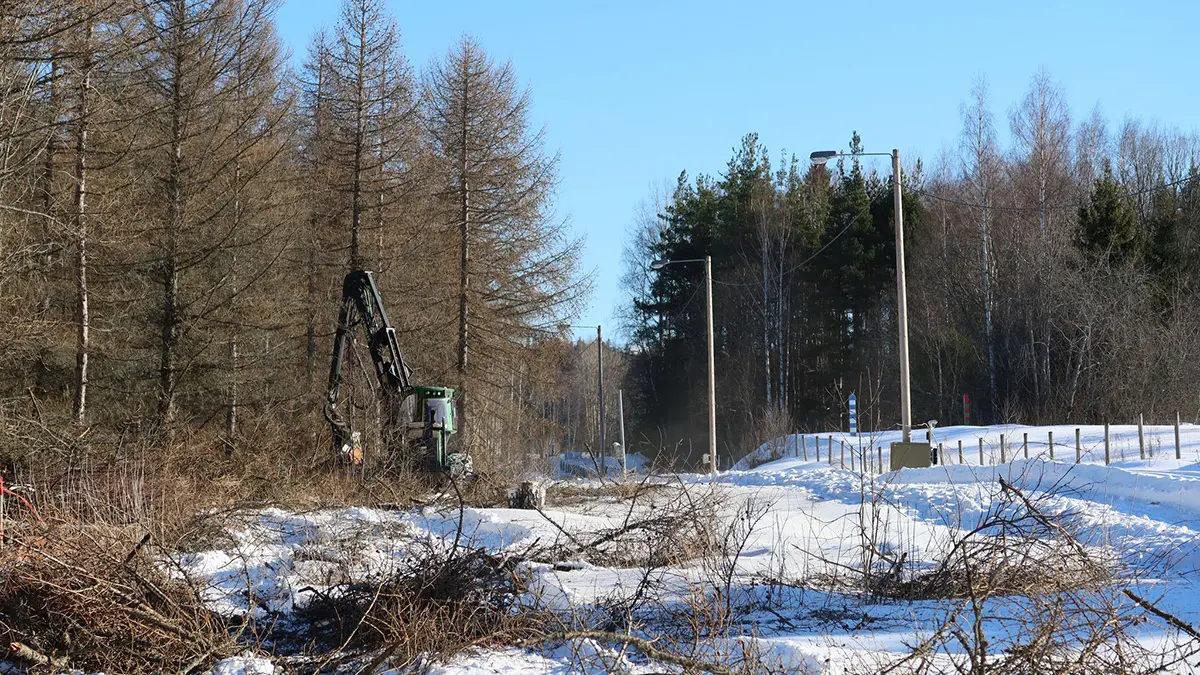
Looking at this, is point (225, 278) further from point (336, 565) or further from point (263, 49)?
point (336, 565)

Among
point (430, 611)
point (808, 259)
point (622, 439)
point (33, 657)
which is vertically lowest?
point (33, 657)

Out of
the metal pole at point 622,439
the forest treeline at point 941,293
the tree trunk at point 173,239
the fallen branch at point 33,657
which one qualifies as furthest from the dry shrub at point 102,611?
the forest treeline at point 941,293

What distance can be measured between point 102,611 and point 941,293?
161 ft

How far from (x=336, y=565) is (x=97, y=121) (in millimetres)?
12534

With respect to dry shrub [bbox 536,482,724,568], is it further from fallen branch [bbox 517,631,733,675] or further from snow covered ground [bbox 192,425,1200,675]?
fallen branch [bbox 517,631,733,675]

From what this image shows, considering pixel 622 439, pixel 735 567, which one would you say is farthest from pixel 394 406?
pixel 622 439

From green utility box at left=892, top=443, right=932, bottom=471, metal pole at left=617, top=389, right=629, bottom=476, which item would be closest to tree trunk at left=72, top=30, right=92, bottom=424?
metal pole at left=617, top=389, right=629, bottom=476

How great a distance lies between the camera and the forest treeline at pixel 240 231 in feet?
58.1

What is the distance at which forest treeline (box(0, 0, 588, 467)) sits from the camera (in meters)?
17.7

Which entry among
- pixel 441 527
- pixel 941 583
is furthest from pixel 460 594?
pixel 441 527

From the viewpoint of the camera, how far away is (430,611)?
7.25m

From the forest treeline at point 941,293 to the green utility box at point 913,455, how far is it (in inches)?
728

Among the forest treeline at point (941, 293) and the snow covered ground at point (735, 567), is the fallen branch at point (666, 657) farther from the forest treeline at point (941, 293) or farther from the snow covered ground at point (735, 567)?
the forest treeline at point (941, 293)

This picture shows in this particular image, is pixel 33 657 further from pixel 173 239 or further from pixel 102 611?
pixel 173 239
